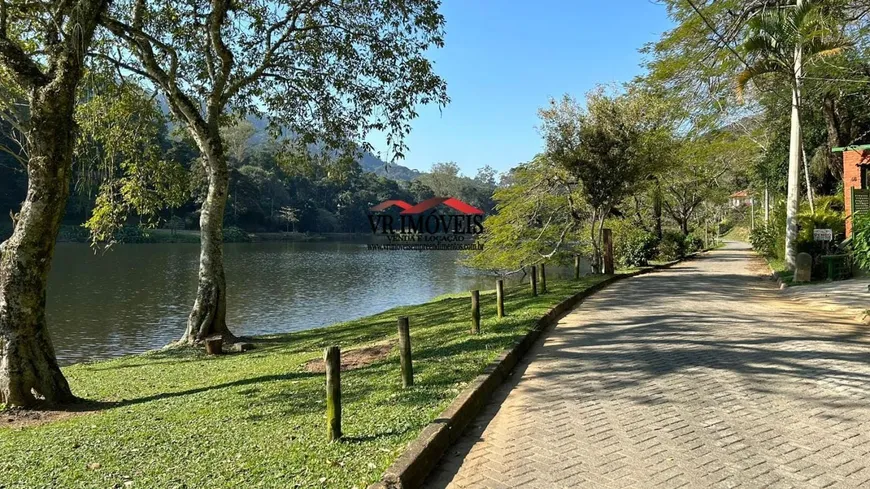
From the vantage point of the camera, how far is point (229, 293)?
80.9 ft

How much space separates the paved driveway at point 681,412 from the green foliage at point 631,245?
1588cm

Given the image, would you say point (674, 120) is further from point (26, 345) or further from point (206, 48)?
point (26, 345)

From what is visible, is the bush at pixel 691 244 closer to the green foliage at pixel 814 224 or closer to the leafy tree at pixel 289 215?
the green foliage at pixel 814 224

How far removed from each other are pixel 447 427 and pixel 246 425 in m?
1.99

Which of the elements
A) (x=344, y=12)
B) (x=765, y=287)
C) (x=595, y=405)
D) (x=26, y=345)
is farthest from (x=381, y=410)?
(x=765, y=287)

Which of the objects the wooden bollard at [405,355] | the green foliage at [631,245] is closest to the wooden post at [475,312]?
the wooden bollard at [405,355]

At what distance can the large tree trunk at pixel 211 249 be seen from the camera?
12094 mm

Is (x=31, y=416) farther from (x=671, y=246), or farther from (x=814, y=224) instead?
(x=671, y=246)

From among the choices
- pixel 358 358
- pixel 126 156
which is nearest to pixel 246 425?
pixel 358 358

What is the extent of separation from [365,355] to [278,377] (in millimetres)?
1330

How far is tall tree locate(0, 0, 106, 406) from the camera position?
651 cm

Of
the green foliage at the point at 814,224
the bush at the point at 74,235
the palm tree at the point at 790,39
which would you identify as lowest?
the green foliage at the point at 814,224

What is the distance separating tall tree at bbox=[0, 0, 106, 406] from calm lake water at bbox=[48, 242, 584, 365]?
760 centimetres

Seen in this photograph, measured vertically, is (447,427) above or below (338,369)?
below
